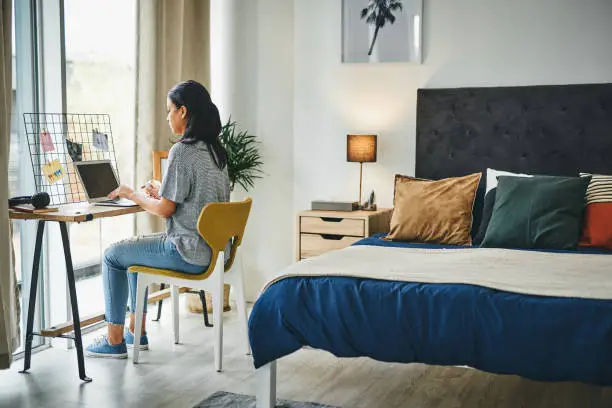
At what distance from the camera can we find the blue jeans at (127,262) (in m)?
3.97

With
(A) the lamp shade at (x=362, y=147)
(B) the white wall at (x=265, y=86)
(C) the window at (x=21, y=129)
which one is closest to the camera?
(C) the window at (x=21, y=129)

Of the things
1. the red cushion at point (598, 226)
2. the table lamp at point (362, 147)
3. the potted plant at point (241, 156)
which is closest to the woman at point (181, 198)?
the potted plant at point (241, 156)

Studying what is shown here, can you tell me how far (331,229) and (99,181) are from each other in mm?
1528

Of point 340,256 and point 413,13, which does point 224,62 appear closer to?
point 413,13

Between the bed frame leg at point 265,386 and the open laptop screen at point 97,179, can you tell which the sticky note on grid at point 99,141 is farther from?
the bed frame leg at point 265,386

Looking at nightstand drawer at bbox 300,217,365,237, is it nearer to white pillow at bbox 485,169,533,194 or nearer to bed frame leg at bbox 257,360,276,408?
white pillow at bbox 485,169,533,194

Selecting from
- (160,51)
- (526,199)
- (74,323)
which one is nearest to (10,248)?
(74,323)

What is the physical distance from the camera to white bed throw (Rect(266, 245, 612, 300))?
310cm

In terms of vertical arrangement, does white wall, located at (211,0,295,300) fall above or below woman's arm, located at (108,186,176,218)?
above

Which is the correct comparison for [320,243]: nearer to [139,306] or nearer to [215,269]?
[215,269]

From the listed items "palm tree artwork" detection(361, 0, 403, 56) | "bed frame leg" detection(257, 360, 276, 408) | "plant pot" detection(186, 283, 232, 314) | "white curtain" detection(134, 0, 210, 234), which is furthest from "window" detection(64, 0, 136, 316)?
"bed frame leg" detection(257, 360, 276, 408)

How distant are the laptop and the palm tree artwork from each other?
204cm

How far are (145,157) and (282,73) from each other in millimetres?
1189

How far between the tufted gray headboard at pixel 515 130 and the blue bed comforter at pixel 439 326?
2.04 m
